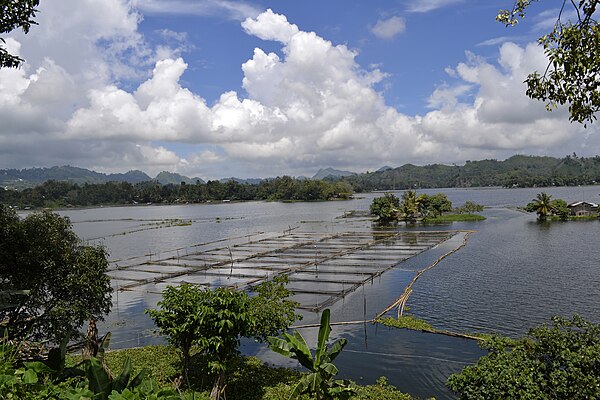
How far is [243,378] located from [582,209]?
6203 cm

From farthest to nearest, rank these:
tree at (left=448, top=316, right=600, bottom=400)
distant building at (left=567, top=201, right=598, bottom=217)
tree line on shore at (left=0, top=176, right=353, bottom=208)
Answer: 1. tree line on shore at (left=0, top=176, right=353, bottom=208)
2. distant building at (left=567, top=201, right=598, bottom=217)
3. tree at (left=448, top=316, right=600, bottom=400)

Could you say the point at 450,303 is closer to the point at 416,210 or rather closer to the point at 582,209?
the point at 416,210

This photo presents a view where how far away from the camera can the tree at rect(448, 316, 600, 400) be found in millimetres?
8617

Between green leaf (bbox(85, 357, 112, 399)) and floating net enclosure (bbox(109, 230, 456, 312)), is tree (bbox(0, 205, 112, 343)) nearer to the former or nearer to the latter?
green leaf (bbox(85, 357, 112, 399))

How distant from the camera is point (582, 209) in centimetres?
5912

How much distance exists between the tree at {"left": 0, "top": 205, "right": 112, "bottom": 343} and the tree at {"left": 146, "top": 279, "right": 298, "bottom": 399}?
314 cm

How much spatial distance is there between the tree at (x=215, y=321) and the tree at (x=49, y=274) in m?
3.14

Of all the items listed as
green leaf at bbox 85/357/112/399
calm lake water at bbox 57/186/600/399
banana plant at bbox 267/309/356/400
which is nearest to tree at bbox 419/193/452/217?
calm lake water at bbox 57/186/600/399

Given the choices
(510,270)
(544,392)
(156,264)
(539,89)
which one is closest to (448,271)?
(510,270)

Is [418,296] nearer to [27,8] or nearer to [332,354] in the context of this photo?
[332,354]

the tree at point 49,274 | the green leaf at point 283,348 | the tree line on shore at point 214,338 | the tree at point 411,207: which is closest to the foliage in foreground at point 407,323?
the tree line on shore at point 214,338

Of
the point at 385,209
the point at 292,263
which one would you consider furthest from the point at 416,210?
the point at 292,263

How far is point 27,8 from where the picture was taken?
8750 millimetres

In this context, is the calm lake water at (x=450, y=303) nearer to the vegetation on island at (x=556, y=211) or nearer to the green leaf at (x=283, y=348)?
the green leaf at (x=283, y=348)
